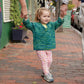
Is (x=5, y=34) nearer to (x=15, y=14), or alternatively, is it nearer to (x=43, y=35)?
(x=15, y=14)

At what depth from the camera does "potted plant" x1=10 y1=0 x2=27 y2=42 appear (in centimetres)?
777

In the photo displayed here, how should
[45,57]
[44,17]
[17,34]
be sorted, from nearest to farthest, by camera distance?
[44,17]
[45,57]
[17,34]

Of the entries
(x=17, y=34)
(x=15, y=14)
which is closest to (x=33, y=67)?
(x=17, y=34)

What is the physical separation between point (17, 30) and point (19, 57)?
2297 mm

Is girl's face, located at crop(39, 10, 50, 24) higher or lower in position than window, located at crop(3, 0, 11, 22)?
lower

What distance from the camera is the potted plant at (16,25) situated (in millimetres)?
7770

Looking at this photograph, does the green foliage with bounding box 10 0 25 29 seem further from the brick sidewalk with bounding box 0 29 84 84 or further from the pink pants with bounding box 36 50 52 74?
the pink pants with bounding box 36 50 52 74

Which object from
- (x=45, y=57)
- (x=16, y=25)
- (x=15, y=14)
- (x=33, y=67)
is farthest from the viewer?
(x=15, y=14)

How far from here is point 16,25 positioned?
8.14 meters

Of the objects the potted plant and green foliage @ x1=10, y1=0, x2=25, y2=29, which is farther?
green foliage @ x1=10, y1=0, x2=25, y2=29

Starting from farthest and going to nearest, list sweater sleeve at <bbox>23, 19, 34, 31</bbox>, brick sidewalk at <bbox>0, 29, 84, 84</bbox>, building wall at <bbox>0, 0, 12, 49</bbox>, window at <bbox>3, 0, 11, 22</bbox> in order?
window at <bbox>3, 0, 11, 22</bbox> < building wall at <bbox>0, 0, 12, 49</bbox> < brick sidewalk at <bbox>0, 29, 84, 84</bbox> < sweater sleeve at <bbox>23, 19, 34, 31</bbox>

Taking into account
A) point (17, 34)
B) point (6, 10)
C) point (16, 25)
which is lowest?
point (17, 34)

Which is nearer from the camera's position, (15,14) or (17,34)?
(17,34)

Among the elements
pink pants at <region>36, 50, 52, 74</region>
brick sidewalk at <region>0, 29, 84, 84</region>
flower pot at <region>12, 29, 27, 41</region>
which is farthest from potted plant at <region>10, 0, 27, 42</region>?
pink pants at <region>36, 50, 52, 74</region>
